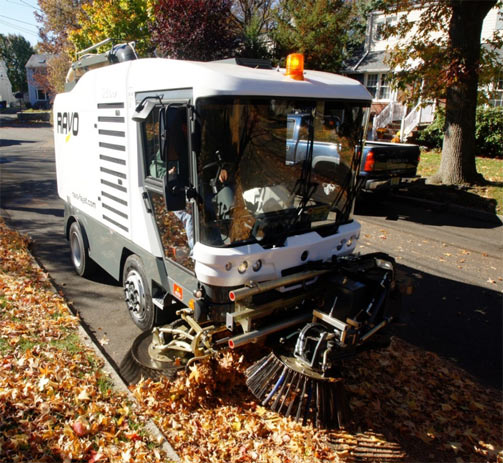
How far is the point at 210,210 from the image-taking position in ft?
11.5

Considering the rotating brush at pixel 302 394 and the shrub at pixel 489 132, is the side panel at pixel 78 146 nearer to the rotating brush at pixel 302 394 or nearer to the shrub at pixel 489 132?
the rotating brush at pixel 302 394

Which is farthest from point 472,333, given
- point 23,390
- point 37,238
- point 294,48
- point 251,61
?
point 294,48

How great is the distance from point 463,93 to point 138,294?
1143 centimetres

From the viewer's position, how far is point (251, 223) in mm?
3703

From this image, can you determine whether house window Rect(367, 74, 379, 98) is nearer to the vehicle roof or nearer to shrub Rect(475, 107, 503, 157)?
shrub Rect(475, 107, 503, 157)

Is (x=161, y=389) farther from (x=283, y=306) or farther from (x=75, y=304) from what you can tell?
(x=75, y=304)

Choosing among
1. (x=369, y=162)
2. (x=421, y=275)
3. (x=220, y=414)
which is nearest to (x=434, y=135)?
(x=369, y=162)

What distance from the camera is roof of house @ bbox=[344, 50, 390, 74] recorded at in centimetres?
2806

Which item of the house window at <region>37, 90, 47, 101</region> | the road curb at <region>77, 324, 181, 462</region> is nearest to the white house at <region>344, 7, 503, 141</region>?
the road curb at <region>77, 324, 181, 462</region>

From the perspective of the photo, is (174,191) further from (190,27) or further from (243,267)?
(190,27)

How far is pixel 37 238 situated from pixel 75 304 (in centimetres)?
346

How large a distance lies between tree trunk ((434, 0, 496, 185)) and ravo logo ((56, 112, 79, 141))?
10.3m

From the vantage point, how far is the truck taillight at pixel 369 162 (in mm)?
10297

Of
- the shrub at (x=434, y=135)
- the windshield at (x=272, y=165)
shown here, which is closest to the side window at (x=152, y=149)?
the windshield at (x=272, y=165)
